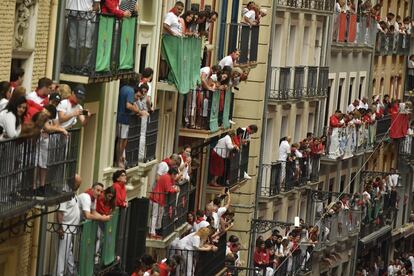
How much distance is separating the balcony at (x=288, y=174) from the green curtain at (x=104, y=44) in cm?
2476

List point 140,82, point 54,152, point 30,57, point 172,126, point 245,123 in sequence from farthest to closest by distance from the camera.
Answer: point 245,123 < point 172,126 < point 140,82 < point 30,57 < point 54,152

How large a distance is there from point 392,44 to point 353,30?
9.26 m

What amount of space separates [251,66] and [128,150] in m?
14.3

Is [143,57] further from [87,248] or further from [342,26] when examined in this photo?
[342,26]

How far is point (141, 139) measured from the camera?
40.7 m

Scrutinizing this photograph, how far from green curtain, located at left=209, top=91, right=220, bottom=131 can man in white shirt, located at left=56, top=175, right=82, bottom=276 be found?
1382 centimetres

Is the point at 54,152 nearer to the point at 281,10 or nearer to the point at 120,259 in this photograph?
the point at 120,259

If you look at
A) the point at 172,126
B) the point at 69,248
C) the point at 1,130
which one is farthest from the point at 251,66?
the point at 1,130

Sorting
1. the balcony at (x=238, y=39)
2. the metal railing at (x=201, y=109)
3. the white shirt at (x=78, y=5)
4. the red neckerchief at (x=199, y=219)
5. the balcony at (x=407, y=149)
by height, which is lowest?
the balcony at (x=407, y=149)

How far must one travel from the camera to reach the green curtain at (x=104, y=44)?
34719 mm

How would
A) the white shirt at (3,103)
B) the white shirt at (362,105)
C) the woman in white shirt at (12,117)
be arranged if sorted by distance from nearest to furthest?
1. the woman in white shirt at (12,117)
2. the white shirt at (3,103)
3. the white shirt at (362,105)

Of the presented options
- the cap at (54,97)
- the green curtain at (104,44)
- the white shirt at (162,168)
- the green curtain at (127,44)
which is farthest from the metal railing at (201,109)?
the cap at (54,97)

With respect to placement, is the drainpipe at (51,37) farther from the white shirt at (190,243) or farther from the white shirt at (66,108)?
the white shirt at (190,243)

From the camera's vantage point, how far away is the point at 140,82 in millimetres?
38344
